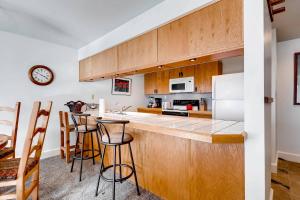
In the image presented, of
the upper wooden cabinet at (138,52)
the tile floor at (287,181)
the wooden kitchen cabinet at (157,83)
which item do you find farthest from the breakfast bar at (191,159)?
the wooden kitchen cabinet at (157,83)

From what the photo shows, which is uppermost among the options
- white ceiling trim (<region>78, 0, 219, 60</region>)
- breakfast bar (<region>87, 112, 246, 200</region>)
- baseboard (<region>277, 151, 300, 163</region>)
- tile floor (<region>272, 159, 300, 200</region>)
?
white ceiling trim (<region>78, 0, 219, 60</region>)

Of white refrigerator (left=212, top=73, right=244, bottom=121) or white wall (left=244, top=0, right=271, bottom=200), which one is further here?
white refrigerator (left=212, top=73, right=244, bottom=121)

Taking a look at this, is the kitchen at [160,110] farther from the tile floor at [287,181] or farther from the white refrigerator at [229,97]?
the tile floor at [287,181]

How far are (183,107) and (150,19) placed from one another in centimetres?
250

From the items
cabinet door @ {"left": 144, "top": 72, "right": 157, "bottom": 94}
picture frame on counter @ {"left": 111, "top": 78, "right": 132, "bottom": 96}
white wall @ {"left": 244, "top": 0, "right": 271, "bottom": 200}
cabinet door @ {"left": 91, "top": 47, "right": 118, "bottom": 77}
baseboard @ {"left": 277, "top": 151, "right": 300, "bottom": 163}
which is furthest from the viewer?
cabinet door @ {"left": 144, "top": 72, "right": 157, "bottom": 94}

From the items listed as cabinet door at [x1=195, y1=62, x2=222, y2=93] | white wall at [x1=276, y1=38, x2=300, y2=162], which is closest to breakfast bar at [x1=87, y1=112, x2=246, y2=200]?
cabinet door at [x1=195, y1=62, x2=222, y2=93]

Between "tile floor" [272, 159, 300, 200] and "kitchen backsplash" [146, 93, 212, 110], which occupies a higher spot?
"kitchen backsplash" [146, 93, 212, 110]

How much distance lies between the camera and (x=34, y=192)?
1679mm

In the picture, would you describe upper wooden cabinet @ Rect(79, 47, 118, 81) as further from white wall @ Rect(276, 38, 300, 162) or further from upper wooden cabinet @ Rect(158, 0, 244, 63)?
white wall @ Rect(276, 38, 300, 162)

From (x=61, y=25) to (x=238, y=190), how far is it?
3153 millimetres

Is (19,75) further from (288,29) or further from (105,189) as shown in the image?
(288,29)

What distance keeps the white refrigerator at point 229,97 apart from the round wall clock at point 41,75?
3251 mm

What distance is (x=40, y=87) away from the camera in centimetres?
308

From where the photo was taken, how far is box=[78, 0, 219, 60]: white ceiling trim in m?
1.65
